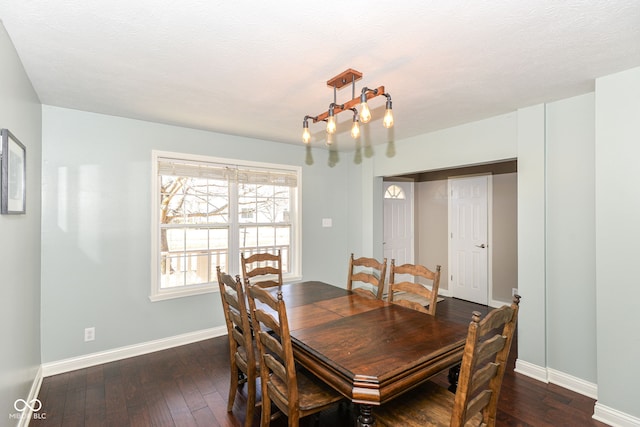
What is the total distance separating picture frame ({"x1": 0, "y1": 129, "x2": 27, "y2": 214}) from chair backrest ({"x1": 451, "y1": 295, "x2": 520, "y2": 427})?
7.42 ft

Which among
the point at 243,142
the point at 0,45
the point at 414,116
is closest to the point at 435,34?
the point at 414,116

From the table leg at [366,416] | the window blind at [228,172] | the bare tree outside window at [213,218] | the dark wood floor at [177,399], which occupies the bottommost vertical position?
the dark wood floor at [177,399]

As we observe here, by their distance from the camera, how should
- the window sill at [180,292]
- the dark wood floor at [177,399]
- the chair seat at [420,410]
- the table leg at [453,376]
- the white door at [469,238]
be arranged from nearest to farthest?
the chair seat at [420,410] → the table leg at [453,376] → the dark wood floor at [177,399] → the window sill at [180,292] → the white door at [469,238]

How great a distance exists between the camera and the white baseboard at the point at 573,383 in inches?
95.9

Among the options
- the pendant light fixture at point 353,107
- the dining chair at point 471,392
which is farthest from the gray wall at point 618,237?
the pendant light fixture at point 353,107

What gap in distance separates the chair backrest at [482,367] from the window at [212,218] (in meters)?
2.96

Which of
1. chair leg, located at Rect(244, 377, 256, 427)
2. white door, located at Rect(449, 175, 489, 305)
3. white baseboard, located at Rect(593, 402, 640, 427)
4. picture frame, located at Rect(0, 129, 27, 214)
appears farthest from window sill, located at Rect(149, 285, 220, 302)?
white door, located at Rect(449, 175, 489, 305)

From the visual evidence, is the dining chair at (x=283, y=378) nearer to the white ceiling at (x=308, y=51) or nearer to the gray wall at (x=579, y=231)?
the white ceiling at (x=308, y=51)

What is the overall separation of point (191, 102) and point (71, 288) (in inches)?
79.2

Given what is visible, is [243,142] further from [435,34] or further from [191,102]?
[435,34]

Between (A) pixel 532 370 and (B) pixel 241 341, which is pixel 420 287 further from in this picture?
(A) pixel 532 370

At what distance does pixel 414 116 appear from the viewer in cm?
308

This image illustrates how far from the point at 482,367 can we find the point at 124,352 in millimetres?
3208

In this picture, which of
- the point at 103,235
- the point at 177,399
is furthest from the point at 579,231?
the point at 103,235
